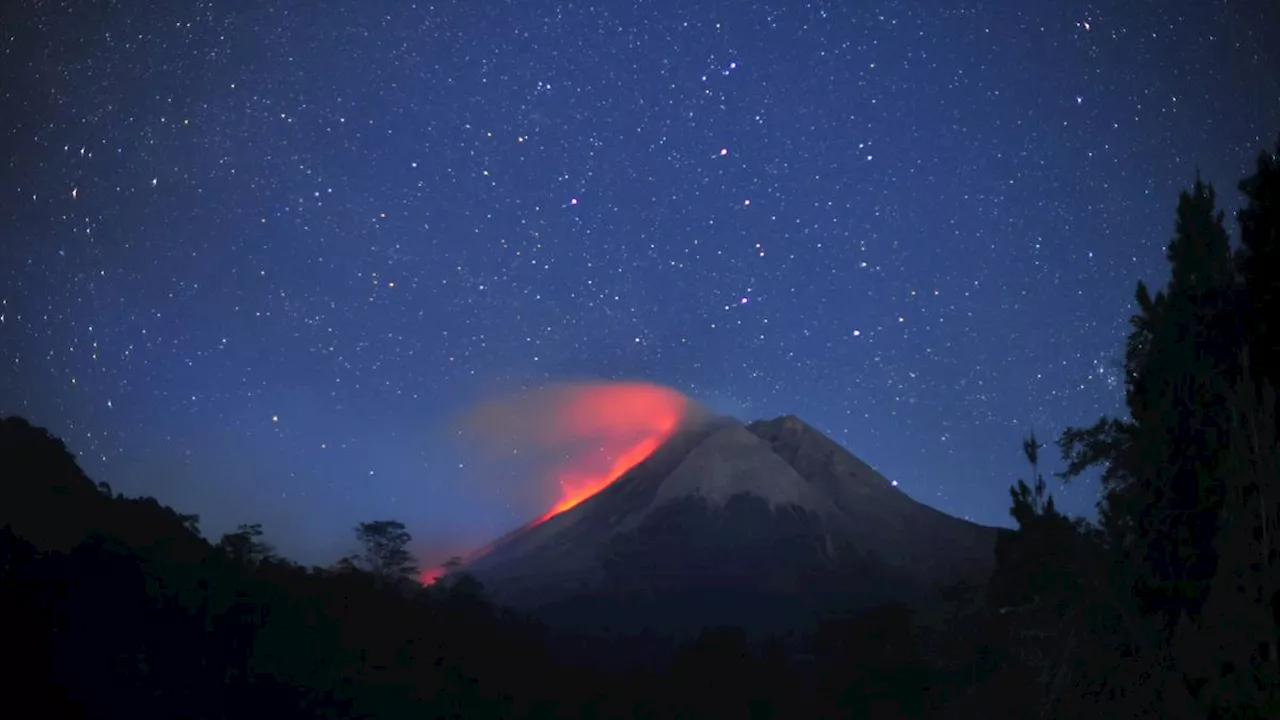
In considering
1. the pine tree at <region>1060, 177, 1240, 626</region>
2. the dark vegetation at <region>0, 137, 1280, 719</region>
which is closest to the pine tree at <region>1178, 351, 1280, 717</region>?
the dark vegetation at <region>0, 137, 1280, 719</region>

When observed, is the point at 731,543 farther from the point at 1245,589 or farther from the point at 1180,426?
the point at 1245,589

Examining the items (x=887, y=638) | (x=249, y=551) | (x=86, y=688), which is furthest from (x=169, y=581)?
(x=887, y=638)

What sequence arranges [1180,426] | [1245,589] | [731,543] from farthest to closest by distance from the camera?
[731,543] → [1180,426] → [1245,589]

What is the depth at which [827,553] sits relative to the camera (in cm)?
12262

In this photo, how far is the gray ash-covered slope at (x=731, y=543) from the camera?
106 m

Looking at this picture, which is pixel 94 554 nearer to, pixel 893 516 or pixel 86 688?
pixel 86 688

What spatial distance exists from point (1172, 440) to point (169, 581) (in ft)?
60.1

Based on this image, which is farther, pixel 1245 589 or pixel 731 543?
pixel 731 543

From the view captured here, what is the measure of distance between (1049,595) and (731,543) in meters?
114

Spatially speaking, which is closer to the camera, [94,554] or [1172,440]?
[1172,440]

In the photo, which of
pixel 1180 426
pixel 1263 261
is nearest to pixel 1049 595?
pixel 1180 426

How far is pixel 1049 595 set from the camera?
1589cm

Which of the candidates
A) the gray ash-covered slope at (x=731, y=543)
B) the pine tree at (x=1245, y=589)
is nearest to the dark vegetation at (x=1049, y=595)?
the pine tree at (x=1245, y=589)

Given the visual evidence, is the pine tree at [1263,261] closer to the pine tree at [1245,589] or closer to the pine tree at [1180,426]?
the pine tree at [1180,426]
